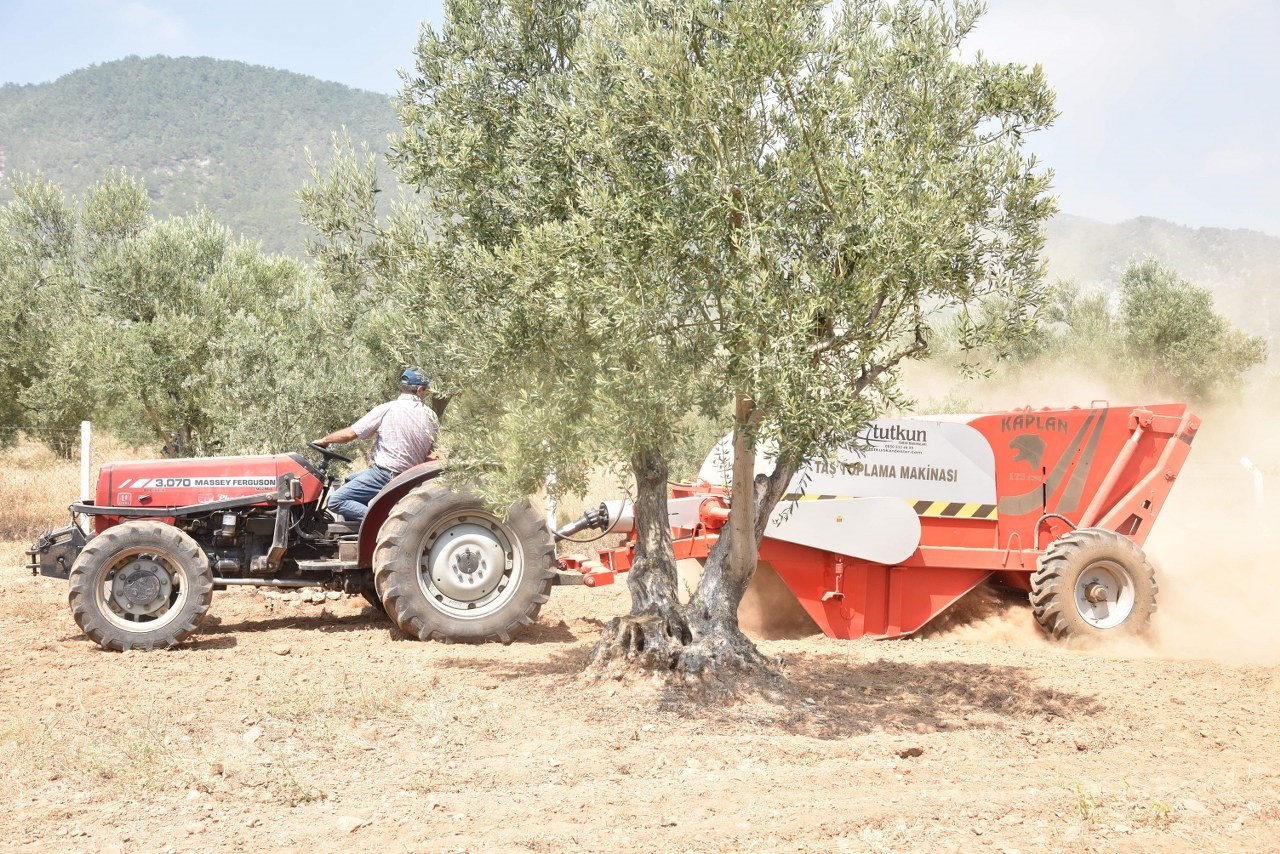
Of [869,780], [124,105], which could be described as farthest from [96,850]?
[124,105]

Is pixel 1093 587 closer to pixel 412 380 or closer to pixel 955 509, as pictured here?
pixel 955 509

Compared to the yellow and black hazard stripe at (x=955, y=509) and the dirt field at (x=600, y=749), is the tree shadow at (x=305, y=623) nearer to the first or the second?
the dirt field at (x=600, y=749)

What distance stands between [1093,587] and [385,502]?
591cm

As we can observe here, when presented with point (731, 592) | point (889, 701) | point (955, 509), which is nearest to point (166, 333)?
point (731, 592)

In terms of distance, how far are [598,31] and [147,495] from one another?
497 cm

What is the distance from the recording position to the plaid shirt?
860 cm

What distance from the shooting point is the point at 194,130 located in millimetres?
123750

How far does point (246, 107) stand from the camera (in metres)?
137

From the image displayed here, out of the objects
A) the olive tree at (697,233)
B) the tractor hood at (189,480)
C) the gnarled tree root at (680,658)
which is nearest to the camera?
the olive tree at (697,233)

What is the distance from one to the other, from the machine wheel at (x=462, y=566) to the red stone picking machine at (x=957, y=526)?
588 mm

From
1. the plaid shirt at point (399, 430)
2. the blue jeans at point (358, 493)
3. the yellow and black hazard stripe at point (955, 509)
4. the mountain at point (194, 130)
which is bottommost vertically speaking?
the yellow and black hazard stripe at point (955, 509)

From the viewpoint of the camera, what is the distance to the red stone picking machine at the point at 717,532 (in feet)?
26.3

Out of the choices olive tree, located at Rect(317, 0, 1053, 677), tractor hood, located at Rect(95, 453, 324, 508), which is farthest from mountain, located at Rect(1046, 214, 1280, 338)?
tractor hood, located at Rect(95, 453, 324, 508)

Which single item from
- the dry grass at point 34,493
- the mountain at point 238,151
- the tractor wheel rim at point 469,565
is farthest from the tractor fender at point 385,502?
the mountain at point 238,151
